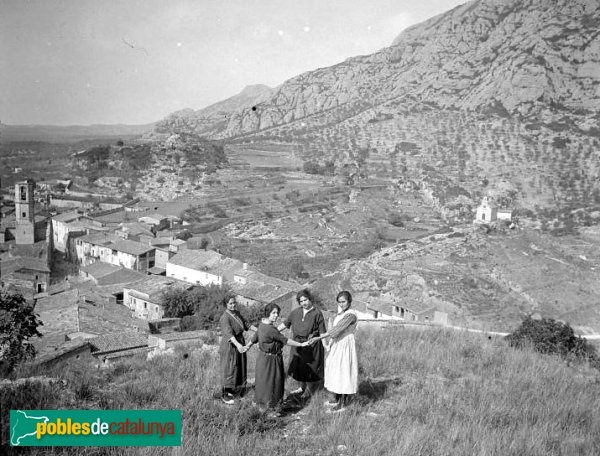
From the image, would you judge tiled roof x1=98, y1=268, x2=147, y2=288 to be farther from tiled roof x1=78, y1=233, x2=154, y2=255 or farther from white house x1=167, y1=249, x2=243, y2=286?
tiled roof x1=78, y1=233, x2=154, y2=255

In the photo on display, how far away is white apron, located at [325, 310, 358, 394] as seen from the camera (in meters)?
5.13

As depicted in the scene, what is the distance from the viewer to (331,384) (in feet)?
17.0

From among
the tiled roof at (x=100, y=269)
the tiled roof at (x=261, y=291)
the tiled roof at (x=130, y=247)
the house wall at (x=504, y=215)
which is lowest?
the tiled roof at (x=261, y=291)

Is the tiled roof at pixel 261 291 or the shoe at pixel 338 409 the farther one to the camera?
the tiled roof at pixel 261 291

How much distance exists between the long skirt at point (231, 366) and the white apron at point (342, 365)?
3.35ft

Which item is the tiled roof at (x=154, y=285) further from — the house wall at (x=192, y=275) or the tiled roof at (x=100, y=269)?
the tiled roof at (x=100, y=269)

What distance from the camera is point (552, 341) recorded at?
34.5 feet

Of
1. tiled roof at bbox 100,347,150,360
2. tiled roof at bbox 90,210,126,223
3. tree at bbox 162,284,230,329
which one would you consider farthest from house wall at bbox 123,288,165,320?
tiled roof at bbox 90,210,126,223

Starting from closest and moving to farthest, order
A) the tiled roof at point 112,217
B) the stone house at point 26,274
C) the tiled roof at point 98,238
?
the stone house at point 26,274 < the tiled roof at point 98,238 < the tiled roof at point 112,217

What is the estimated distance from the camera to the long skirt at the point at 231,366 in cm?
536

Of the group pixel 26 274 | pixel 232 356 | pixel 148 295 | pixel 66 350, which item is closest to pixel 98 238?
pixel 26 274

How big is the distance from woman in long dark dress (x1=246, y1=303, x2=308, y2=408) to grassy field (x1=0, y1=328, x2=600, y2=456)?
19cm

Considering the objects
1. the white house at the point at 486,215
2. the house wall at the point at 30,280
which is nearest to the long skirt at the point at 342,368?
the house wall at the point at 30,280

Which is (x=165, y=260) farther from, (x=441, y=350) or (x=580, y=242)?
(x=580, y=242)
